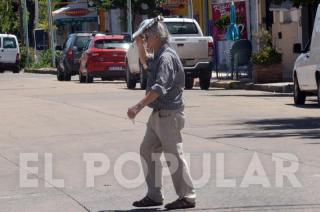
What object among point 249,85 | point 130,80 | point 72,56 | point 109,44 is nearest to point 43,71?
point 72,56

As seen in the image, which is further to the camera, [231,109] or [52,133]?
[231,109]

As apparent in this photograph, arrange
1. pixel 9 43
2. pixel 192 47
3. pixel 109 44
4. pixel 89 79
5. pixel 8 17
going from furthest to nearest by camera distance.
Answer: pixel 8 17 → pixel 9 43 → pixel 89 79 → pixel 109 44 → pixel 192 47

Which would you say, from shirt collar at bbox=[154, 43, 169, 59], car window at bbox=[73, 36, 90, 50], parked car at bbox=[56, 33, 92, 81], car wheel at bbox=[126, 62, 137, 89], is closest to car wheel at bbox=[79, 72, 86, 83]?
parked car at bbox=[56, 33, 92, 81]

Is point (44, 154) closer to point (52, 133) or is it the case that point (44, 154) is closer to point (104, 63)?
point (52, 133)

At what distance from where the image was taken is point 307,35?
39.2 meters

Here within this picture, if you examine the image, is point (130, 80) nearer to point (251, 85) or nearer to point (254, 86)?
point (251, 85)

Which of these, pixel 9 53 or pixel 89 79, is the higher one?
pixel 89 79

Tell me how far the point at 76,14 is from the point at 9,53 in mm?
8149

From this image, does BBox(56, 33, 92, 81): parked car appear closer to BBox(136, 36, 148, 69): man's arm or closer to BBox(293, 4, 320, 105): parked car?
BBox(293, 4, 320, 105): parked car

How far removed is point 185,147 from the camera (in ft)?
52.5

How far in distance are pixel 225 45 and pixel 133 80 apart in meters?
11.9

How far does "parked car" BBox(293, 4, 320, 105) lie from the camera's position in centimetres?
2364

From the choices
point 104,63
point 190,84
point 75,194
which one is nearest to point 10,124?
point 75,194

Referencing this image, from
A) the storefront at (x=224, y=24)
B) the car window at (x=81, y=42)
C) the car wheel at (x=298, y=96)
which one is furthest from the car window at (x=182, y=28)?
the car window at (x=81, y=42)
